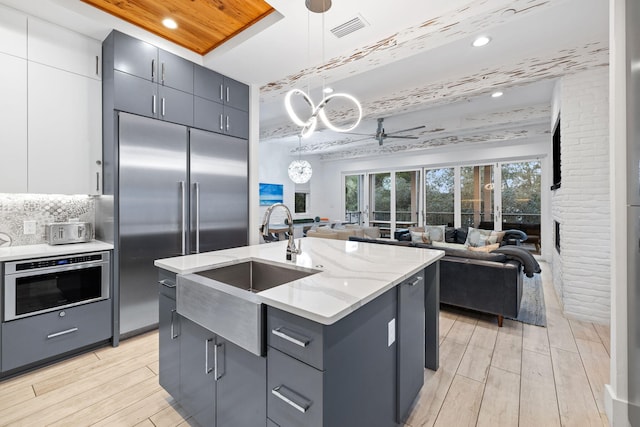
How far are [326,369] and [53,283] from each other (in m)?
2.44

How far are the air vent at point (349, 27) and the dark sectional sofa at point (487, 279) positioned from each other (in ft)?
8.13

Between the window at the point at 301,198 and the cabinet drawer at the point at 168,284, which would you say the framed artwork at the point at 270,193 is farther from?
the cabinet drawer at the point at 168,284

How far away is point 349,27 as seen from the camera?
2.47m

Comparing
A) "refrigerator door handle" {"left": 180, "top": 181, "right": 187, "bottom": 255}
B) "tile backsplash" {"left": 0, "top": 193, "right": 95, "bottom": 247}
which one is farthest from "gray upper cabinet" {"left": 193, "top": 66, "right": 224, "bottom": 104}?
"tile backsplash" {"left": 0, "top": 193, "right": 95, "bottom": 247}

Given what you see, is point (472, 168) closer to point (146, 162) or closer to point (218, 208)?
point (218, 208)

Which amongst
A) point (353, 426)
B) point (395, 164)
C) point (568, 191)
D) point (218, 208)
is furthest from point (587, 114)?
point (395, 164)

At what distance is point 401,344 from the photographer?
5.18 ft

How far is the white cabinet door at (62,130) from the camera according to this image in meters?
2.37

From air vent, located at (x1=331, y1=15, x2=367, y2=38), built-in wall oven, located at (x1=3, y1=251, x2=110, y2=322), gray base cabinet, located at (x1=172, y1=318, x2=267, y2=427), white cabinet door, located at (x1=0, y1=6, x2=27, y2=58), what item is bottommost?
gray base cabinet, located at (x1=172, y1=318, x2=267, y2=427)

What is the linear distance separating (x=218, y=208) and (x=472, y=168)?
6.61 metres

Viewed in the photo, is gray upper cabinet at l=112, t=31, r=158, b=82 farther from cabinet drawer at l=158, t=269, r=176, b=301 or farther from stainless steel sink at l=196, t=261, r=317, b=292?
stainless steel sink at l=196, t=261, r=317, b=292

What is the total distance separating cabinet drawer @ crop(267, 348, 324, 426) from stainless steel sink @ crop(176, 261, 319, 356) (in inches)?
4.0

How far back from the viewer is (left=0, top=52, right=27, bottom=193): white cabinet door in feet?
7.29

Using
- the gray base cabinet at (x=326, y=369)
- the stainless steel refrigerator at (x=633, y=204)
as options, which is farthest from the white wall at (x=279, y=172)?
the stainless steel refrigerator at (x=633, y=204)
